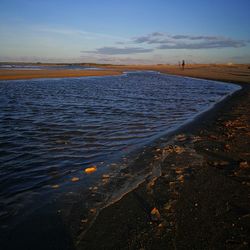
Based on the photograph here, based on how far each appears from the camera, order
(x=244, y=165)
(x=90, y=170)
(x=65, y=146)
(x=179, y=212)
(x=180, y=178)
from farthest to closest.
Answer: (x=65, y=146)
(x=90, y=170)
(x=244, y=165)
(x=180, y=178)
(x=179, y=212)

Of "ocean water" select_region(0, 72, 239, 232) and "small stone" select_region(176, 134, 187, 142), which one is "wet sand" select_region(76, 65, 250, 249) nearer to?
"ocean water" select_region(0, 72, 239, 232)

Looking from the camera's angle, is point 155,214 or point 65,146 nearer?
point 155,214

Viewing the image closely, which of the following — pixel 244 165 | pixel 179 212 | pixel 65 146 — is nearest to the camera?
pixel 179 212

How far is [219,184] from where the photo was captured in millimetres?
3656

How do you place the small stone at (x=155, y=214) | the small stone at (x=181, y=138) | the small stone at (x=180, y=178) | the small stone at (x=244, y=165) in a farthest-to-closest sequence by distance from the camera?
1. the small stone at (x=181, y=138)
2. the small stone at (x=244, y=165)
3. the small stone at (x=180, y=178)
4. the small stone at (x=155, y=214)

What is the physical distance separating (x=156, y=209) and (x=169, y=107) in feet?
28.2

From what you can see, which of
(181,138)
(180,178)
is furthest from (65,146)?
(181,138)

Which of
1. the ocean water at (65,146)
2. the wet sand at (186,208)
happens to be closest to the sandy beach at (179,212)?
the wet sand at (186,208)

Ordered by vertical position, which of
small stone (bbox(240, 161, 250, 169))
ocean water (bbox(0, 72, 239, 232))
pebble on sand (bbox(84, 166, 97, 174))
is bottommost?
pebble on sand (bbox(84, 166, 97, 174))

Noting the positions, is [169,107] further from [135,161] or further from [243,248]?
[243,248]

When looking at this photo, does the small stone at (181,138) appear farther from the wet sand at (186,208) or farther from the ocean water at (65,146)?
the wet sand at (186,208)

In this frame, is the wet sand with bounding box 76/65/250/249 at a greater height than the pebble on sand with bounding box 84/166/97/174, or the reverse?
the wet sand with bounding box 76/65/250/249

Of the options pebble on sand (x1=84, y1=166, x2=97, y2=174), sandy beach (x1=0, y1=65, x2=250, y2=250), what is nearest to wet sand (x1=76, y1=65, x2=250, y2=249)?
sandy beach (x1=0, y1=65, x2=250, y2=250)

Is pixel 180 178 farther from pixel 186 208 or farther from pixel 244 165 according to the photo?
pixel 244 165
